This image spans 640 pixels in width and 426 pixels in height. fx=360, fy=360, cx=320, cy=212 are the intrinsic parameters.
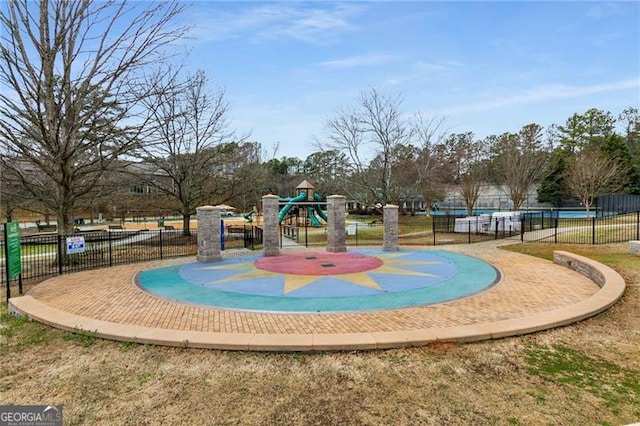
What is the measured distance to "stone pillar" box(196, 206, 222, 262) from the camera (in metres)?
14.2

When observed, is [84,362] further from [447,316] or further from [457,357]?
[447,316]

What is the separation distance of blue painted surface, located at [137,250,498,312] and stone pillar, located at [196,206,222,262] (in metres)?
0.59

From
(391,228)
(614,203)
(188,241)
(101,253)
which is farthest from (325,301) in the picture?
(614,203)

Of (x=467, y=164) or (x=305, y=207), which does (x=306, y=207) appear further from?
(x=467, y=164)

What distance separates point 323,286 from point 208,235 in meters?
6.36

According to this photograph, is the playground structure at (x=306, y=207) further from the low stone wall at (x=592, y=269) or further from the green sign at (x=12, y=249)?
the green sign at (x=12, y=249)

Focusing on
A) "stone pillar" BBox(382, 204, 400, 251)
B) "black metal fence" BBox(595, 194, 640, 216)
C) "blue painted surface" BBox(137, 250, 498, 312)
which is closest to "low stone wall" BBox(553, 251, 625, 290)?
"blue painted surface" BBox(137, 250, 498, 312)

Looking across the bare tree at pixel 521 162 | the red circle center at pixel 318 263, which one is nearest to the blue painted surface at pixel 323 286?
the red circle center at pixel 318 263

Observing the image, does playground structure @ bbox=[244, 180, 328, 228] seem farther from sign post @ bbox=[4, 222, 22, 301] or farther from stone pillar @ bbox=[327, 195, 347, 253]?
sign post @ bbox=[4, 222, 22, 301]

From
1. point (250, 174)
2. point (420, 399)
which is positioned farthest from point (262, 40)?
point (420, 399)

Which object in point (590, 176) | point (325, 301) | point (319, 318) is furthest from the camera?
point (590, 176)

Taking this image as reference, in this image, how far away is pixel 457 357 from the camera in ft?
16.7

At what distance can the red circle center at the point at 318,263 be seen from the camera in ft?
39.7

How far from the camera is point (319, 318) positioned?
7.03 metres
